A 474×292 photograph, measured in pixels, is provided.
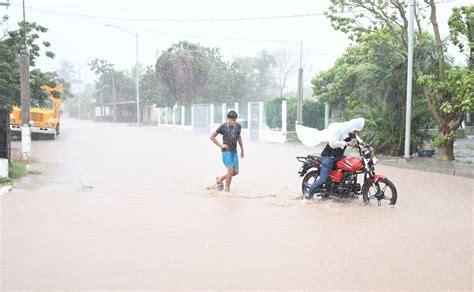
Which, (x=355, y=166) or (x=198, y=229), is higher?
(x=355, y=166)

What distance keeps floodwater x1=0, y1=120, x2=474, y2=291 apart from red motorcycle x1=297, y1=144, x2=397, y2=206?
21cm

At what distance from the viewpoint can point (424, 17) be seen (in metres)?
15.7

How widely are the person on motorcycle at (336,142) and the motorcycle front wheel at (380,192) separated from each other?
2.16 ft

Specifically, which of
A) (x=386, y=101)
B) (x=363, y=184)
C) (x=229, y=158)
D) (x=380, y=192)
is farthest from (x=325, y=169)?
(x=386, y=101)

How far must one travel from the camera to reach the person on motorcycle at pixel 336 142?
8.58 meters

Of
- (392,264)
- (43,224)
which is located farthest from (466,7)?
(43,224)

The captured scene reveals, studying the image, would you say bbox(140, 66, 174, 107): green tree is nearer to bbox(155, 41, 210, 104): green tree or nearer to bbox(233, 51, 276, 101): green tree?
bbox(155, 41, 210, 104): green tree

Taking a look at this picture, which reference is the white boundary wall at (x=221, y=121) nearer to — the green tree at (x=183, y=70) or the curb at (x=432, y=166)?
the green tree at (x=183, y=70)

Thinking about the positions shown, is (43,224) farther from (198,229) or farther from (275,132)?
(275,132)

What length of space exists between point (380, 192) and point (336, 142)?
1.05m

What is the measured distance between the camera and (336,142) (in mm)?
8531

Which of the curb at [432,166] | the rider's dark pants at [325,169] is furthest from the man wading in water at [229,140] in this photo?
the curb at [432,166]

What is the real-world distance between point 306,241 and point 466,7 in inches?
402

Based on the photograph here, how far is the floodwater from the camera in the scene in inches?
200
